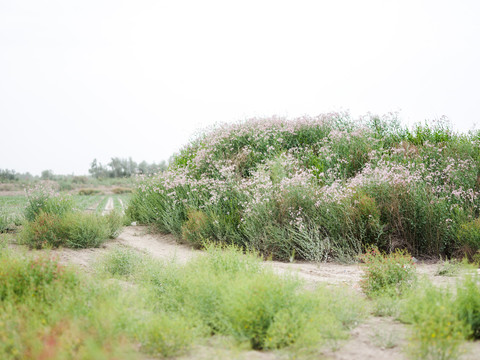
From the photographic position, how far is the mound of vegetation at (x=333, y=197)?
7676 millimetres

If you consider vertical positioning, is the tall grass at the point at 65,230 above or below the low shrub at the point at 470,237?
below

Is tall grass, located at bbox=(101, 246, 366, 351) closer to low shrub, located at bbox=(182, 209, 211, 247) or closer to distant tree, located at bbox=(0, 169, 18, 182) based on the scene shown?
low shrub, located at bbox=(182, 209, 211, 247)

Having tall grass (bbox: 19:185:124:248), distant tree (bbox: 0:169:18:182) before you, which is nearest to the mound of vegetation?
tall grass (bbox: 19:185:124:248)

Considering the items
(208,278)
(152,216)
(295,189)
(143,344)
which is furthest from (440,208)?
(152,216)

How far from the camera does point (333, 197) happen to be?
26.7 ft

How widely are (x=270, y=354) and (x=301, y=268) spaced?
11.9 feet

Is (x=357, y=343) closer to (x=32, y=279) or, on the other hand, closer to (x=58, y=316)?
(x=58, y=316)

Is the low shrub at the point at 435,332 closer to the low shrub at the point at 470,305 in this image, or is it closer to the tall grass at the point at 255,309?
the low shrub at the point at 470,305

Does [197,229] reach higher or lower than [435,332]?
lower

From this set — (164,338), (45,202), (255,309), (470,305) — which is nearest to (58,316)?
(164,338)

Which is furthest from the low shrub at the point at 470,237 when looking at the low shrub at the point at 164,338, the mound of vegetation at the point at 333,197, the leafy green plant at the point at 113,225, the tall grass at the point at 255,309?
the leafy green plant at the point at 113,225

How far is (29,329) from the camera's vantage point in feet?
11.1

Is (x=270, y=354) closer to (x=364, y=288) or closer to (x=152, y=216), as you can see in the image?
(x=364, y=288)

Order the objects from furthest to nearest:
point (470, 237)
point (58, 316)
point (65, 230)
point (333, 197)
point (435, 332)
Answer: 1. point (65, 230)
2. point (333, 197)
3. point (470, 237)
4. point (58, 316)
5. point (435, 332)
